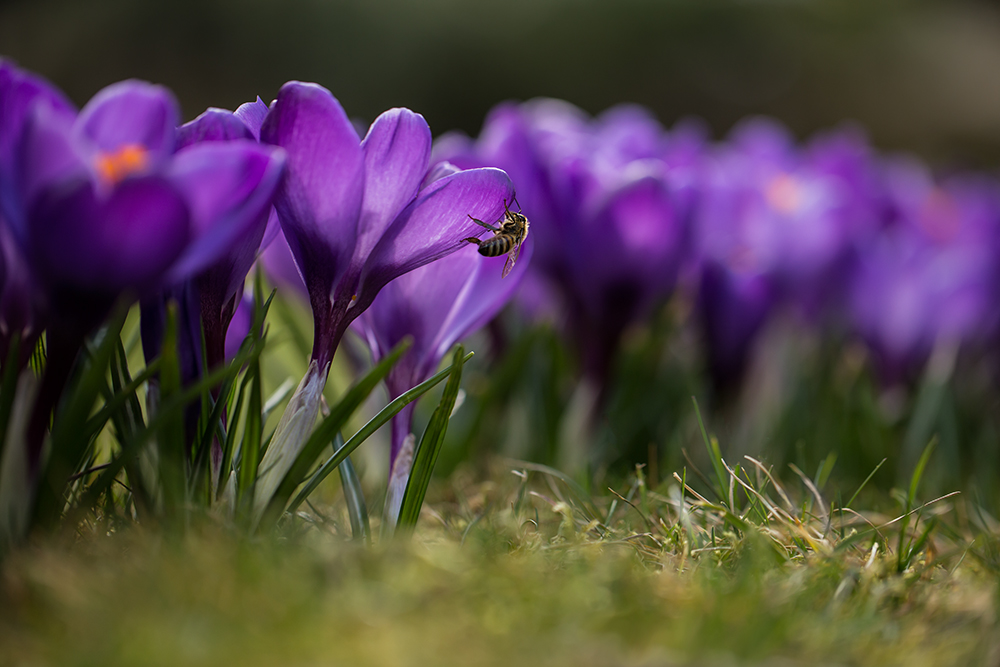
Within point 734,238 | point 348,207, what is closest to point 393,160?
point 348,207

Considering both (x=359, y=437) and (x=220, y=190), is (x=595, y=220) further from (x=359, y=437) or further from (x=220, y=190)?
(x=220, y=190)

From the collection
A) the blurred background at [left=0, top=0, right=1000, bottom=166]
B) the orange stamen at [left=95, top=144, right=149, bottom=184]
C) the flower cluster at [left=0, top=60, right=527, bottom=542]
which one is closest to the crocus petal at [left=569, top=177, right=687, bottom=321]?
the flower cluster at [left=0, top=60, right=527, bottom=542]

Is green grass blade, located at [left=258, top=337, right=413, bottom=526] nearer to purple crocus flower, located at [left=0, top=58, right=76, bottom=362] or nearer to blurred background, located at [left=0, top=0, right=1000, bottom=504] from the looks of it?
purple crocus flower, located at [left=0, top=58, right=76, bottom=362]

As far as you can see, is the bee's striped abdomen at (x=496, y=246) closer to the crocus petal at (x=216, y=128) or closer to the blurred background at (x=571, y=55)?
the crocus petal at (x=216, y=128)

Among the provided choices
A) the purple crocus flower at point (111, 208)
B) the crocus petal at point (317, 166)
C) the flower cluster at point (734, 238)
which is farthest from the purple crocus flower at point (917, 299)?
the purple crocus flower at point (111, 208)

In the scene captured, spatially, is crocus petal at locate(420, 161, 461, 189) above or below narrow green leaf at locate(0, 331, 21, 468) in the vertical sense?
above

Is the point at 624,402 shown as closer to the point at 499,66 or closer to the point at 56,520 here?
A: the point at 56,520
